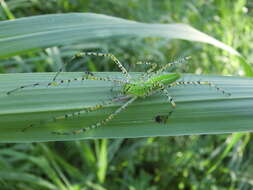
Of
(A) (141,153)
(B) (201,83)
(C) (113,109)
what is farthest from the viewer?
(A) (141,153)

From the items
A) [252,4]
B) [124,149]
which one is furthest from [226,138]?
[252,4]

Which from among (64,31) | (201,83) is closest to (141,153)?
(201,83)

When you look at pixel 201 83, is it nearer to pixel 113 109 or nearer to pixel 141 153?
pixel 113 109

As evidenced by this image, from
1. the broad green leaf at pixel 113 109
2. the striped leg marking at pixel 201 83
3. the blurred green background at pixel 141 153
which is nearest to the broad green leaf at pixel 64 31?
the broad green leaf at pixel 113 109

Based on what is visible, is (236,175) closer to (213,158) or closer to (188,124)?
(213,158)

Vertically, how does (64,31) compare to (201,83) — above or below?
above

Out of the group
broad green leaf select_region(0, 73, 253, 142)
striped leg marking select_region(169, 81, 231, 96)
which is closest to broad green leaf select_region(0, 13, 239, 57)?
broad green leaf select_region(0, 73, 253, 142)

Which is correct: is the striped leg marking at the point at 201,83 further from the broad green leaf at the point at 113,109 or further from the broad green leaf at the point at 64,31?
the broad green leaf at the point at 64,31
